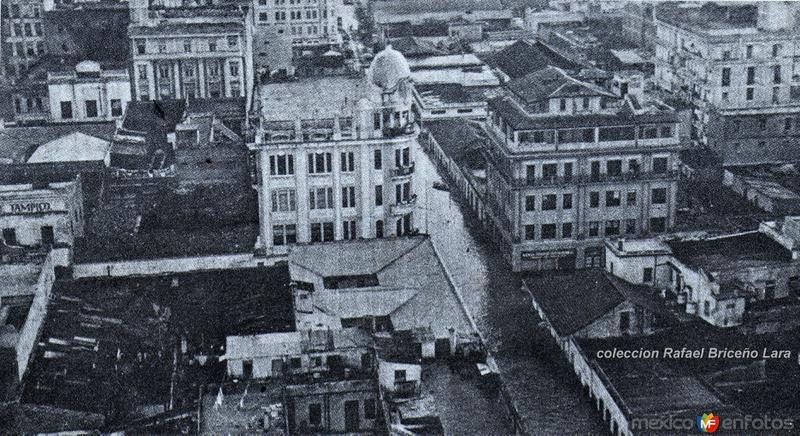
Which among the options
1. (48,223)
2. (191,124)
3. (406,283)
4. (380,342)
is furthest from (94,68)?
(380,342)

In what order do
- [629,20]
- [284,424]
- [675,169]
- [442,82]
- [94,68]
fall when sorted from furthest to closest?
[629,20], [442,82], [94,68], [675,169], [284,424]

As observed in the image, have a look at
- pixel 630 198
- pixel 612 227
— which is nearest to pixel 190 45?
pixel 612 227

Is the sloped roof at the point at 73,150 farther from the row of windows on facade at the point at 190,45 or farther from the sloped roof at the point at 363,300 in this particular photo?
the sloped roof at the point at 363,300

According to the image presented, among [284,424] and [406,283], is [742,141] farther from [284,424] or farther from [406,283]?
[284,424]

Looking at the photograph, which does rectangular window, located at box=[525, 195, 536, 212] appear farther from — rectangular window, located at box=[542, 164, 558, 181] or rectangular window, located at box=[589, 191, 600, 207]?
rectangular window, located at box=[589, 191, 600, 207]

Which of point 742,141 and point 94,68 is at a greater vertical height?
point 94,68

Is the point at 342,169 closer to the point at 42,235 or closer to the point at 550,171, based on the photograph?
the point at 550,171

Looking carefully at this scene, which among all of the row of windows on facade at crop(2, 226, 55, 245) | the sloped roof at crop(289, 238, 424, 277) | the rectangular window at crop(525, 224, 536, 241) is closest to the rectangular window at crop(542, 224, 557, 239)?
the rectangular window at crop(525, 224, 536, 241)

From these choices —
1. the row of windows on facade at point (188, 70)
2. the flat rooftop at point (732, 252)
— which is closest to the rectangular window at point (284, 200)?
the flat rooftop at point (732, 252)
